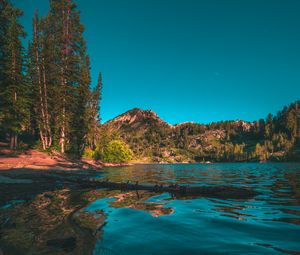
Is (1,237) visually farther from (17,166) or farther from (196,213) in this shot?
(17,166)

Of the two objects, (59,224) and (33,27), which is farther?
(33,27)

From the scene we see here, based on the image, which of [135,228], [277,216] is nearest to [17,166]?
[135,228]

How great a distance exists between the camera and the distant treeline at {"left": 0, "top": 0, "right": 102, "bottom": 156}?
36.4 m

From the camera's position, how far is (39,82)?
4284cm

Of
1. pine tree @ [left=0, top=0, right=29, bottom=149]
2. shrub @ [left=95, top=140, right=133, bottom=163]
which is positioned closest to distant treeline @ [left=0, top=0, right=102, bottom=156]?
pine tree @ [left=0, top=0, right=29, bottom=149]

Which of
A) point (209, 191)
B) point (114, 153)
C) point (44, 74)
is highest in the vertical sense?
point (44, 74)

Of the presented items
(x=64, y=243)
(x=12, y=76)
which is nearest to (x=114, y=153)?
(x=12, y=76)

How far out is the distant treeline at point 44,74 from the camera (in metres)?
36.4

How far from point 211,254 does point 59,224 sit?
4.90 m

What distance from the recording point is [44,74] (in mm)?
43250

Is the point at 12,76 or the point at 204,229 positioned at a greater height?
the point at 12,76

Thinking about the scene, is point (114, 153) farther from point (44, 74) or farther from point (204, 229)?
point (204, 229)

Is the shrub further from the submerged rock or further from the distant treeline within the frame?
the submerged rock

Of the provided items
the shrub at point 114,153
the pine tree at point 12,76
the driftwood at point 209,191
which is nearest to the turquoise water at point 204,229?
the driftwood at point 209,191
